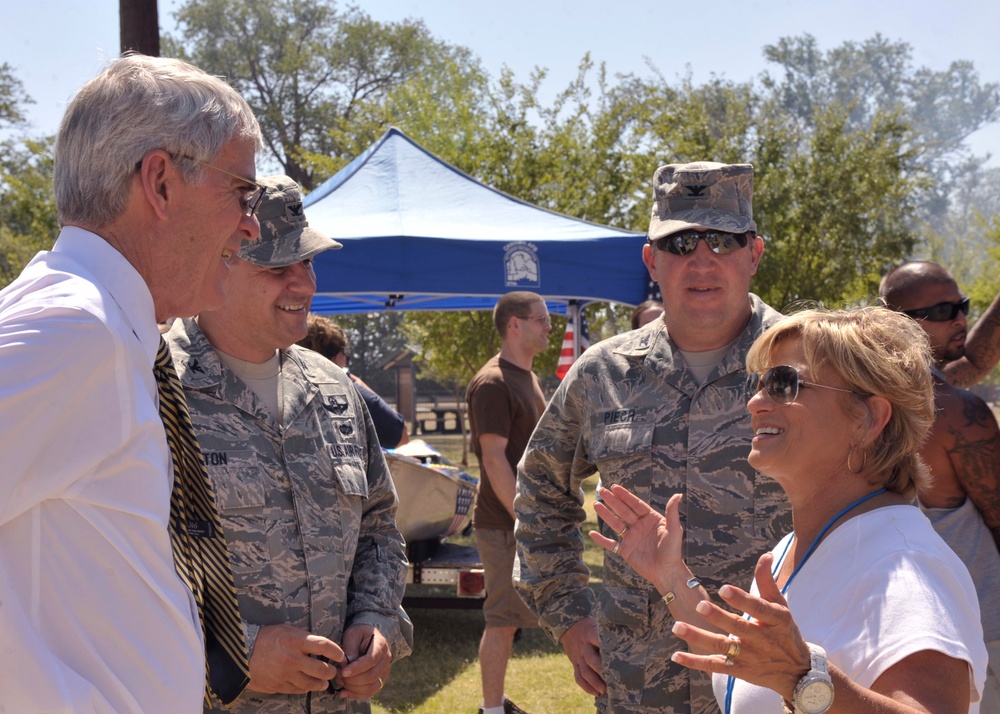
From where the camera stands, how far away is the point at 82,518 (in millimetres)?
1321

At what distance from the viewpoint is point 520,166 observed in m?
17.6

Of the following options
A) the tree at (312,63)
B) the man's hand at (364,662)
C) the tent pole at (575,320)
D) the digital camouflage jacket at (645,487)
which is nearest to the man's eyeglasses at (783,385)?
the digital camouflage jacket at (645,487)

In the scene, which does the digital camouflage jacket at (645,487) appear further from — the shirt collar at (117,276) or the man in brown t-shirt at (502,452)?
the man in brown t-shirt at (502,452)

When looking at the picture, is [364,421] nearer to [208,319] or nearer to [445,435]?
[208,319]

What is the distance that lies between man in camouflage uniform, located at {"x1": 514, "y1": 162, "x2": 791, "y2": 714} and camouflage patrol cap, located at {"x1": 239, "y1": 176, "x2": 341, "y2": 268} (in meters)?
0.96

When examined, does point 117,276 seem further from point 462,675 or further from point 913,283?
point 462,675

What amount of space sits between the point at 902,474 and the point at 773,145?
2030cm

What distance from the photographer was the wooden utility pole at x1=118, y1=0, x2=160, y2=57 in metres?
5.86

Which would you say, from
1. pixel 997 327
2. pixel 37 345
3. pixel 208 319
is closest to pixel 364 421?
pixel 208 319

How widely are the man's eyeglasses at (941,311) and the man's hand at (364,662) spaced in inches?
93.9

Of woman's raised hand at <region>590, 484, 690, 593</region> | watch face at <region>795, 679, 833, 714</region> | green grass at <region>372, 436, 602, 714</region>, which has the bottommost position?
green grass at <region>372, 436, 602, 714</region>

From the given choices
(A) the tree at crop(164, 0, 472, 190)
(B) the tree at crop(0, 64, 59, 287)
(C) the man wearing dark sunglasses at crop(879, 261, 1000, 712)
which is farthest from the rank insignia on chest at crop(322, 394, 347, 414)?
(A) the tree at crop(164, 0, 472, 190)

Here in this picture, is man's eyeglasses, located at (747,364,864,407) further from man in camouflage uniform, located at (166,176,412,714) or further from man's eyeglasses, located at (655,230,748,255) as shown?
man in camouflage uniform, located at (166,176,412,714)

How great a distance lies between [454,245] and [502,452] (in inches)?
75.2
